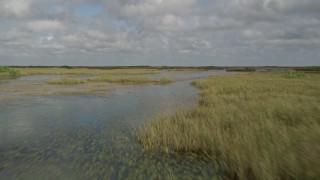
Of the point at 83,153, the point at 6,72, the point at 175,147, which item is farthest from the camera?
the point at 6,72

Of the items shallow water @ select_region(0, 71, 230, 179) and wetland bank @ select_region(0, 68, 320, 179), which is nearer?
wetland bank @ select_region(0, 68, 320, 179)

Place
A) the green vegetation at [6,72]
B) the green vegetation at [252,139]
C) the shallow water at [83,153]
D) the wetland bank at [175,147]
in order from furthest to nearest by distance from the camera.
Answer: the green vegetation at [6,72], the shallow water at [83,153], the wetland bank at [175,147], the green vegetation at [252,139]

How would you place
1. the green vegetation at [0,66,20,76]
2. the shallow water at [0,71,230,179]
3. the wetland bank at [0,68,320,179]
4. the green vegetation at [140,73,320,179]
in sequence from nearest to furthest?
the green vegetation at [140,73,320,179], the wetland bank at [0,68,320,179], the shallow water at [0,71,230,179], the green vegetation at [0,66,20,76]

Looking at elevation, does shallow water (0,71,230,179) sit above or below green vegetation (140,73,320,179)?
below

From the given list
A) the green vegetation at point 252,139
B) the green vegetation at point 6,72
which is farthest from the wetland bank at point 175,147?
the green vegetation at point 6,72

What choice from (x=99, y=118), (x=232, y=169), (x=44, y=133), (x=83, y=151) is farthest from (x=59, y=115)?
(x=232, y=169)

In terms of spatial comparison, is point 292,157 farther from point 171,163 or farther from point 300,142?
point 171,163

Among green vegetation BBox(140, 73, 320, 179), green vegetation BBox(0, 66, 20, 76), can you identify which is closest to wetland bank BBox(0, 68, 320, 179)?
green vegetation BBox(140, 73, 320, 179)

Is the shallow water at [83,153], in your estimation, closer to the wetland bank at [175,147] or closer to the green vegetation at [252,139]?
the wetland bank at [175,147]

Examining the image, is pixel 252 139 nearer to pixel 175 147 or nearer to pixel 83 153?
pixel 175 147

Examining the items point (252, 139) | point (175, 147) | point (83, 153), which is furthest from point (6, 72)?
point (252, 139)

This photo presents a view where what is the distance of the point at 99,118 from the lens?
15523 mm

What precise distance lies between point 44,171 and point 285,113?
9794mm

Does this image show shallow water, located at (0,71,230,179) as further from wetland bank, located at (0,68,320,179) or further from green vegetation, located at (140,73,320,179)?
green vegetation, located at (140,73,320,179)
